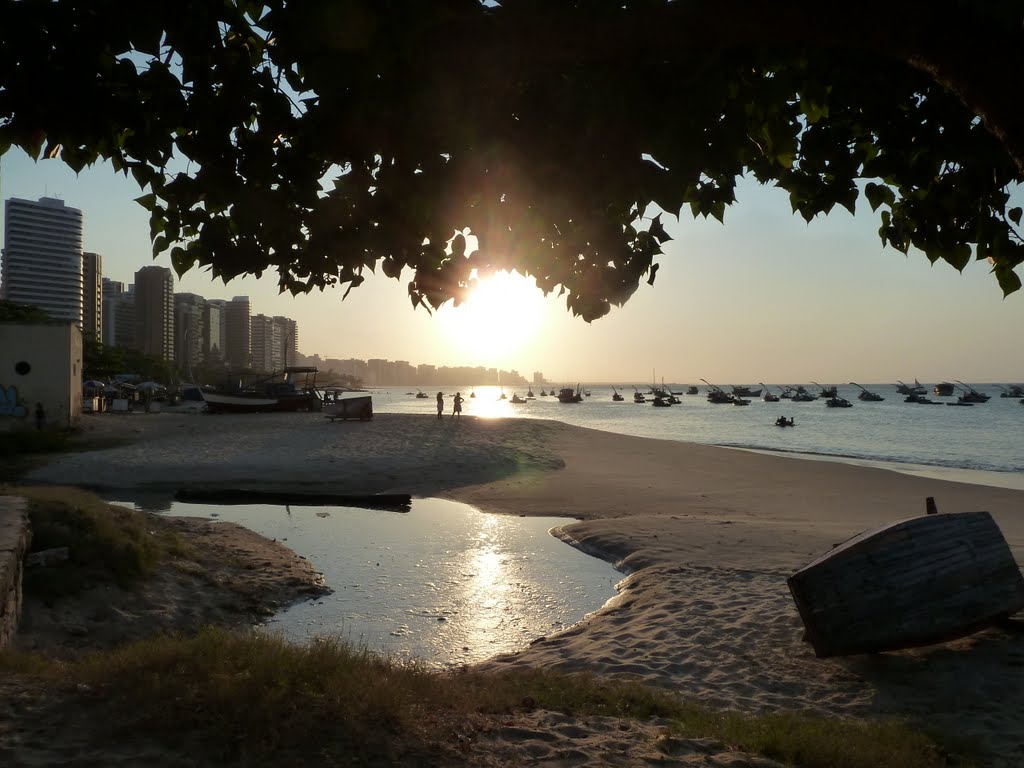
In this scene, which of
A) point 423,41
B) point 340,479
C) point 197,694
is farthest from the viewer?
point 340,479

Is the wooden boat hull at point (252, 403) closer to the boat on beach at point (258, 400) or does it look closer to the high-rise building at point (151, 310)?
the boat on beach at point (258, 400)

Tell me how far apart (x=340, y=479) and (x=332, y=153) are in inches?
682

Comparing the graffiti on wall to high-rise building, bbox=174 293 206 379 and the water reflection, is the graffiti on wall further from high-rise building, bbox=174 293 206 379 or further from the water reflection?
high-rise building, bbox=174 293 206 379

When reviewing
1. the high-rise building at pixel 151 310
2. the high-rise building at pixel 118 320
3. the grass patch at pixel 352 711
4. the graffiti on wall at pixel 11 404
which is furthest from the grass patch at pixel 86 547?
the high-rise building at pixel 151 310

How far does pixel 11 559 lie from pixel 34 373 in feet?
84.7

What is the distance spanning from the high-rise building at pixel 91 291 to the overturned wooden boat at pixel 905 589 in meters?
167

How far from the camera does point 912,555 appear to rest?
652 centimetres

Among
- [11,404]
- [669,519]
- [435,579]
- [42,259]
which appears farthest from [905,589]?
[42,259]

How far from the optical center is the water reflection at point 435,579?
820 cm

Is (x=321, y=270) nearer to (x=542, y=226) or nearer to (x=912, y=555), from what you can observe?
(x=542, y=226)

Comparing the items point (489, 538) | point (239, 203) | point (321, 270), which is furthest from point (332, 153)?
point (489, 538)

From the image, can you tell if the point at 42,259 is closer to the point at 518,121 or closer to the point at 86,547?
the point at 86,547

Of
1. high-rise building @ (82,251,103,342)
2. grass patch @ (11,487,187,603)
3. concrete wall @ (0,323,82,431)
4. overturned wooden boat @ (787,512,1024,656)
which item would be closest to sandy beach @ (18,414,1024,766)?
overturned wooden boat @ (787,512,1024,656)

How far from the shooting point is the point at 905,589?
21.2 ft
